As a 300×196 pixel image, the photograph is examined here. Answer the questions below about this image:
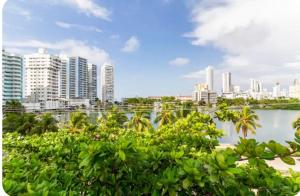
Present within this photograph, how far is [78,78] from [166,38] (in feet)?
69.8

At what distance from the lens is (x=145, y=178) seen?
2.24ft

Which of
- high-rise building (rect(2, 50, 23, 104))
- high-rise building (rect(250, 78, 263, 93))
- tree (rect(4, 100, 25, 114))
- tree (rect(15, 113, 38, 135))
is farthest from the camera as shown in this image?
tree (rect(4, 100, 25, 114))

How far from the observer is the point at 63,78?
31406mm

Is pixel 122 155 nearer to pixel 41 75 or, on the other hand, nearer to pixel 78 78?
pixel 41 75

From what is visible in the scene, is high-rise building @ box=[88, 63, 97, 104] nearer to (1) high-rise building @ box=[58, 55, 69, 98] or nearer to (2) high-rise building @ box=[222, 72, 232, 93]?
(1) high-rise building @ box=[58, 55, 69, 98]

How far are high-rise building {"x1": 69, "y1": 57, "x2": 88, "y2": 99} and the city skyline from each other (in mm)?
2300

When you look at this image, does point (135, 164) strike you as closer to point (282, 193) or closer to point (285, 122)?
point (282, 193)

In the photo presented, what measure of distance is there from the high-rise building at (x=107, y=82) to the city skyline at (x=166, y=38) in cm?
71

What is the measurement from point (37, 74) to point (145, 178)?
31.7 meters

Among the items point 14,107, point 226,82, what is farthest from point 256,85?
point 14,107

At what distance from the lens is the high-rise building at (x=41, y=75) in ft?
95.2

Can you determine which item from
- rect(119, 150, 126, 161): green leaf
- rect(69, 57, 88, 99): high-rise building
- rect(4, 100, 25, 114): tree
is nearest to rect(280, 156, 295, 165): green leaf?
rect(119, 150, 126, 161): green leaf

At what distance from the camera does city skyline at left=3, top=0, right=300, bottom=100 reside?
1.65m

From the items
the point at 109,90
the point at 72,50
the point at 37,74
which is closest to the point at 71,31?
the point at 109,90
